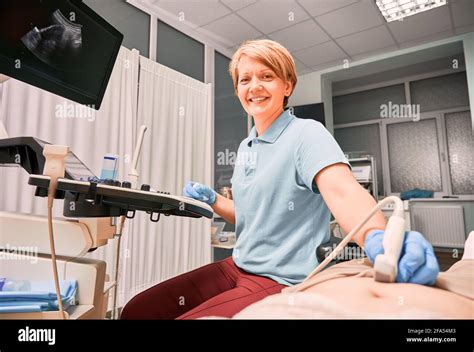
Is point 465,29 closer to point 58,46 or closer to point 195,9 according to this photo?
point 195,9

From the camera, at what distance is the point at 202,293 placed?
812 mm

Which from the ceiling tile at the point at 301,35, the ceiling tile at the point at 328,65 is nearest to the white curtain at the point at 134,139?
the ceiling tile at the point at 301,35

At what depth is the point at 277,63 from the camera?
0.82 metres

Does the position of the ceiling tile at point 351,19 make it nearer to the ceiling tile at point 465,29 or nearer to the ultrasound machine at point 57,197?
the ceiling tile at point 465,29

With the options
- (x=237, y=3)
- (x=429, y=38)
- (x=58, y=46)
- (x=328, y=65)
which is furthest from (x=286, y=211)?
(x=429, y=38)

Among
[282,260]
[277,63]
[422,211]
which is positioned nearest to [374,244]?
[282,260]

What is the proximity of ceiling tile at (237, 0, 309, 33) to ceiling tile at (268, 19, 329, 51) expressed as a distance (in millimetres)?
68

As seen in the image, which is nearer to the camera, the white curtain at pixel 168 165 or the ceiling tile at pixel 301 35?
the white curtain at pixel 168 165

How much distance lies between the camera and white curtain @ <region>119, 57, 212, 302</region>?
85.6 inches

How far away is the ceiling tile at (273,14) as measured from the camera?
2.15 metres

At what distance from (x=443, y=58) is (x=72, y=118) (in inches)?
156

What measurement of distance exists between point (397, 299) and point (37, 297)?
69 centimetres

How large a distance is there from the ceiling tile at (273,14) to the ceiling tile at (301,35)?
2.7 inches
